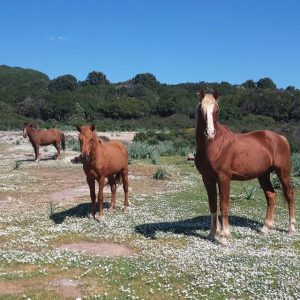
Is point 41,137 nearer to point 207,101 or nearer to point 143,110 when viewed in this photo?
point 207,101

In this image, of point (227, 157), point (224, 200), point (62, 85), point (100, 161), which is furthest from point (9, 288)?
point (62, 85)

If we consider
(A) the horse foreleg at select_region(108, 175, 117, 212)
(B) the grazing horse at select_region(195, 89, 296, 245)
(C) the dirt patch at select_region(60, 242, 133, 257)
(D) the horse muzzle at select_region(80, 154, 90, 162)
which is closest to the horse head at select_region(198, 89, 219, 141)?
(B) the grazing horse at select_region(195, 89, 296, 245)

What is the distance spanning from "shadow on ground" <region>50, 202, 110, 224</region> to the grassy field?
0.03 metres

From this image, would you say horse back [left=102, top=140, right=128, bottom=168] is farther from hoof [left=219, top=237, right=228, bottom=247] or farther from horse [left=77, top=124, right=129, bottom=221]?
hoof [left=219, top=237, right=228, bottom=247]

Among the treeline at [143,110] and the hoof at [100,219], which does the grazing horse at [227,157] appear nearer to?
the hoof at [100,219]

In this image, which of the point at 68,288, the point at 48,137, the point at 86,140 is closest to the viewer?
the point at 68,288

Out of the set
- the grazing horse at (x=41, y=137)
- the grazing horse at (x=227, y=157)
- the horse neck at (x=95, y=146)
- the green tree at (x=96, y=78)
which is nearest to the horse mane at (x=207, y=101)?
the grazing horse at (x=227, y=157)

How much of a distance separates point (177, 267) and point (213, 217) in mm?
2265

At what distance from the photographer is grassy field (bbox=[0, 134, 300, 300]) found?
300 inches

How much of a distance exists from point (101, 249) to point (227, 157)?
131 inches

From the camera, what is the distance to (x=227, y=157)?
1033cm

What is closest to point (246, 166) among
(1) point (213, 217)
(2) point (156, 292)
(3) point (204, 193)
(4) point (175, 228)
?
(1) point (213, 217)

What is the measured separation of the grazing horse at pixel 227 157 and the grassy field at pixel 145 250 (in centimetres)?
75

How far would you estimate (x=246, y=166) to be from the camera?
10734 millimetres
